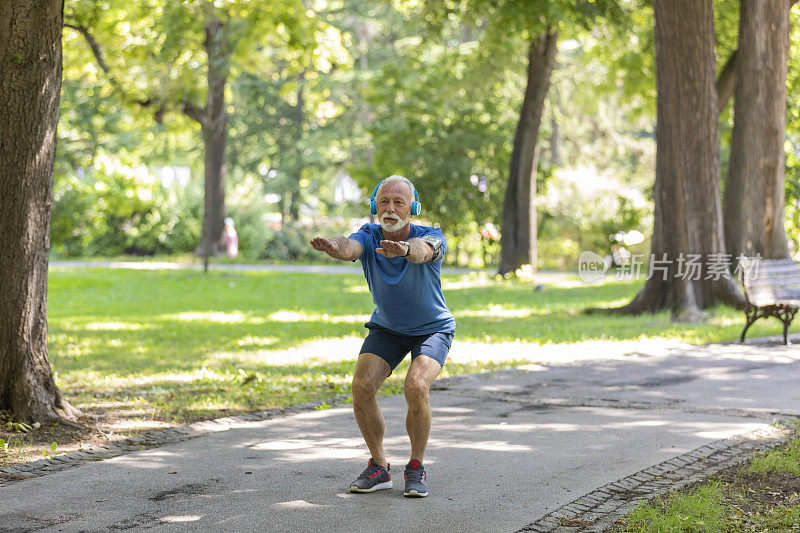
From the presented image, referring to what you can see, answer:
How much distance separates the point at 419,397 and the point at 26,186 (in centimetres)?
365

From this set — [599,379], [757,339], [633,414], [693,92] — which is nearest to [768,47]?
[693,92]

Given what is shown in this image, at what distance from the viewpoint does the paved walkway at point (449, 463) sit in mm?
5520

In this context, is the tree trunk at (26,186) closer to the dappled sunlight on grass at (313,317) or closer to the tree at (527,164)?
the dappled sunlight on grass at (313,317)

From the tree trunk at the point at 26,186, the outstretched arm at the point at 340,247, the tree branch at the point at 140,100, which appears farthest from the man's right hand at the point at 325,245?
the tree branch at the point at 140,100

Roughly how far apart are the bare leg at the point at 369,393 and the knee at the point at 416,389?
239 mm

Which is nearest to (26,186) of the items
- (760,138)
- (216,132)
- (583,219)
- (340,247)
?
(340,247)

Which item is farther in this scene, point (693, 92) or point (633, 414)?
point (693, 92)

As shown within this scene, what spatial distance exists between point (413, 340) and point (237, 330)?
931 centimetres

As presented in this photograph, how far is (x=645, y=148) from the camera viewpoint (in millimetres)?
46188

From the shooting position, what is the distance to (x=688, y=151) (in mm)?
16031

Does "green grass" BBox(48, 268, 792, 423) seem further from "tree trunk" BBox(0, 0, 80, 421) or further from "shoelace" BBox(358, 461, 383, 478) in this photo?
"shoelace" BBox(358, 461, 383, 478)

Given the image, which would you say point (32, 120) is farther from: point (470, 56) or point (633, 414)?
point (470, 56)

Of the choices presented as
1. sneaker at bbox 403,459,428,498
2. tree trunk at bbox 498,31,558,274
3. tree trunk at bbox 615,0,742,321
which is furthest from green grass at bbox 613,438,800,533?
tree trunk at bbox 498,31,558,274

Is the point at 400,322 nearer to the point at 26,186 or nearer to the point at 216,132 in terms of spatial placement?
the point at 26,186
